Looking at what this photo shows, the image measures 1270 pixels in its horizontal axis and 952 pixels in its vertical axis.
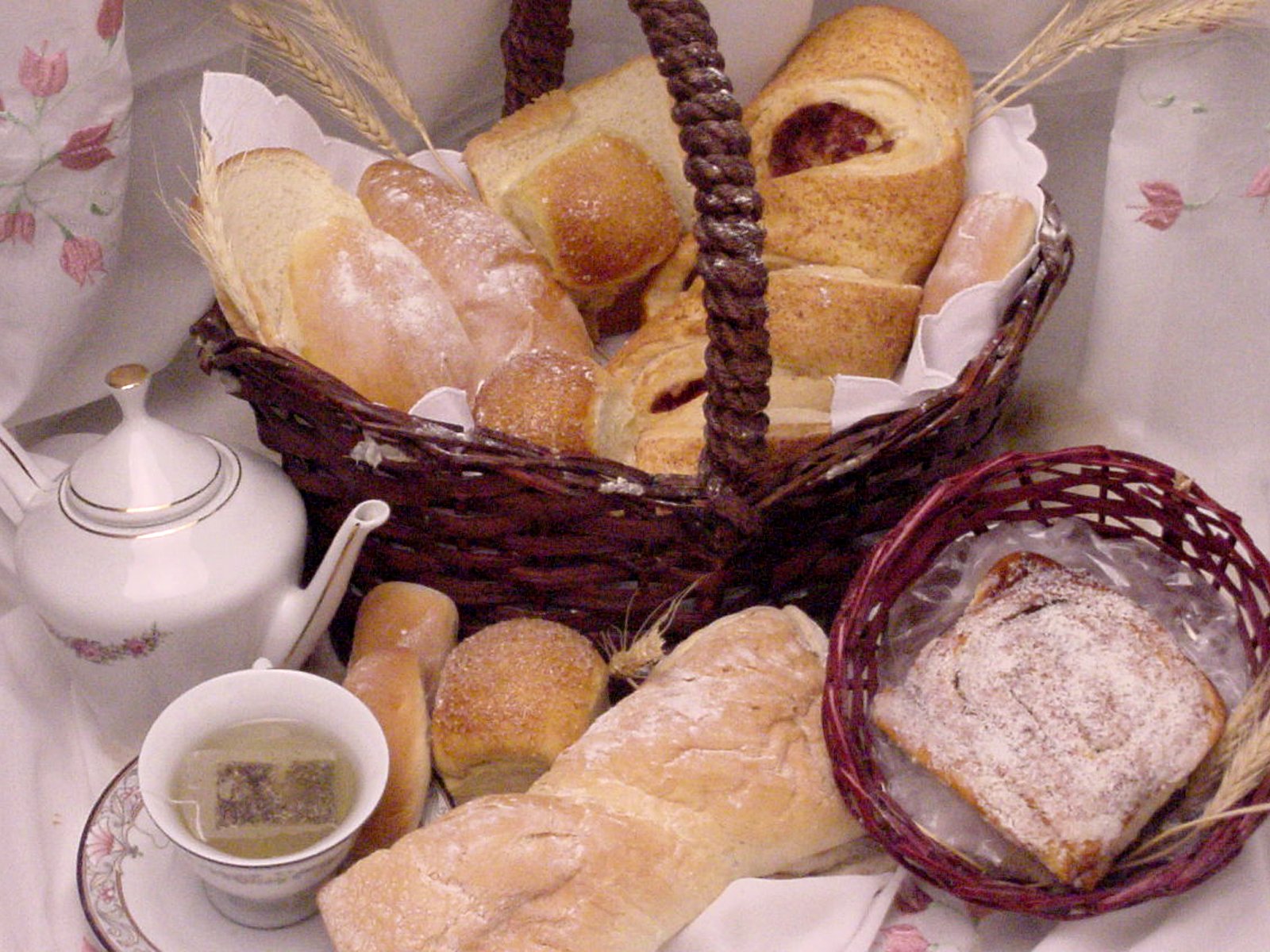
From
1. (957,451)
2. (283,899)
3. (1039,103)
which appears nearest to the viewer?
(283,899)

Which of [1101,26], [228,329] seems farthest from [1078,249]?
[228,329]

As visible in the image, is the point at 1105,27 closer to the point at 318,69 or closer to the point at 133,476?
the point at 318,69

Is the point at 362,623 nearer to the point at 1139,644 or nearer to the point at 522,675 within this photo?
the point at 522,675

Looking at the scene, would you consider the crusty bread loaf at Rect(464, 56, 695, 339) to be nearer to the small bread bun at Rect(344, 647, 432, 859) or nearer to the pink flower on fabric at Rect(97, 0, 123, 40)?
the pink flower on fabric at Rect(97, 0, 123, 40)

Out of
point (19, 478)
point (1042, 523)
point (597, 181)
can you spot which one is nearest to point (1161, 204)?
point (1042, 523)

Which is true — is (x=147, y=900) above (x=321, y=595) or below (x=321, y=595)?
below

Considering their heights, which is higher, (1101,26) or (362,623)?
(1101,26)

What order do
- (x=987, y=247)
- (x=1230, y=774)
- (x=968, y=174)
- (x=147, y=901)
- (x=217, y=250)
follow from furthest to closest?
1. (x=968, y=174)
2. (x=987, y=247)
3. (x=217, y=250)
4. (x=147, y=901)
5. (x=1230, y=774)
